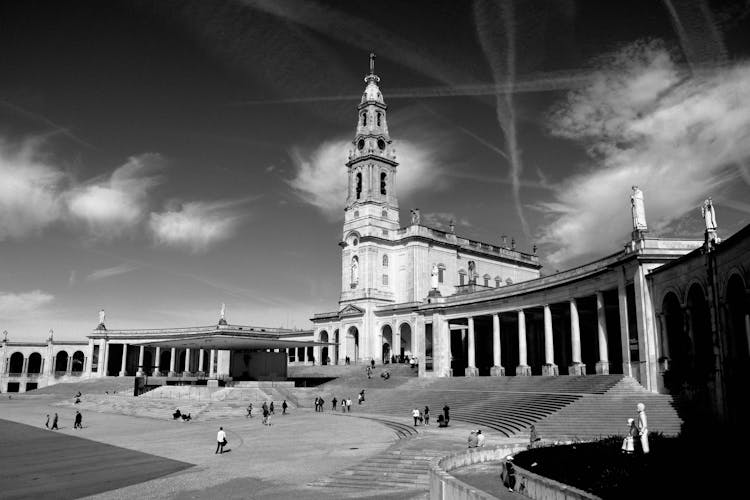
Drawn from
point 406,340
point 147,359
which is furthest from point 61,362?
point 406,340

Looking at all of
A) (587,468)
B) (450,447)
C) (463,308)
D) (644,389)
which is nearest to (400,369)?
(463,308)

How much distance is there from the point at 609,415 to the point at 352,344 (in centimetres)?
5192

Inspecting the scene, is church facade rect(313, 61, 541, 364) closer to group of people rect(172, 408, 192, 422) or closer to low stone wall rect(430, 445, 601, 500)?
group of people rect(172, 408, 192, 422)

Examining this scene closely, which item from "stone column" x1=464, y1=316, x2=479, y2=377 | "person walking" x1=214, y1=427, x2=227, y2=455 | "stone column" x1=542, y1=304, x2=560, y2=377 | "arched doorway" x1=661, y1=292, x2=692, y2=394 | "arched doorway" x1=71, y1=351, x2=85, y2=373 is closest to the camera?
"person walking" x1=214, y1=427, x2=227, y2=455

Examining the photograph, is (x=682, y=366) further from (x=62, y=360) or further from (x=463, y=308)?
(x=62, y=360)

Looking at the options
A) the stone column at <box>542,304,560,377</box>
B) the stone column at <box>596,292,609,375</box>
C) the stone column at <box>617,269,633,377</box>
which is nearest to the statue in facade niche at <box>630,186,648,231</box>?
the stone column at <box>617,269,633,377</box>

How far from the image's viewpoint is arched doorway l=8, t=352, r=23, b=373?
11275cm

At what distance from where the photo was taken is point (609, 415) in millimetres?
30281

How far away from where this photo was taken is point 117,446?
101ft

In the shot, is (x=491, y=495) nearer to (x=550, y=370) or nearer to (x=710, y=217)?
(x=710, y=217)

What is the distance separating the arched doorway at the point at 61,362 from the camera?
113387 millimetres

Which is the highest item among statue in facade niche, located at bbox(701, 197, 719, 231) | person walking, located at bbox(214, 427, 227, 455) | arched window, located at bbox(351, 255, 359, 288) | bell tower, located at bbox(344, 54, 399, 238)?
bell tower, located at bbox(344, 54, 399, 238)

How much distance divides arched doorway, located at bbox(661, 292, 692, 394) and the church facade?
139ft

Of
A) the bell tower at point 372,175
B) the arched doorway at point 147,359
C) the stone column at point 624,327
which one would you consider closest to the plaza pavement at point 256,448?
the stone column at point 624,327
